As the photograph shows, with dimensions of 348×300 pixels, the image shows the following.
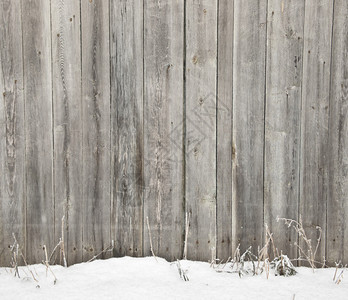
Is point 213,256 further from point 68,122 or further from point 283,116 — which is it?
point 68,122

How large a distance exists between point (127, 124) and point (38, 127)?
23.4 inches

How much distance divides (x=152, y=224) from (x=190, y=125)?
2.36ft

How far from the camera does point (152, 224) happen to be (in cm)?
283

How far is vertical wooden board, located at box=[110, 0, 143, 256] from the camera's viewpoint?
107 inches

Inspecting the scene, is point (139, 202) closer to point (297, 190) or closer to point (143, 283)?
point (143, 283)

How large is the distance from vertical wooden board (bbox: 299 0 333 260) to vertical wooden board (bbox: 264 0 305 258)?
4 cm

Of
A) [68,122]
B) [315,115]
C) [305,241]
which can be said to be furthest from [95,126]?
[305,241]

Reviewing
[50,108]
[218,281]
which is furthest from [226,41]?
[218,281]

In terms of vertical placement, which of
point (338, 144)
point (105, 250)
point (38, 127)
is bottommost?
point (105, 250)

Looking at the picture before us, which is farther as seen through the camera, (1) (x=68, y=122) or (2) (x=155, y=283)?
(1) (x=68, y=122)

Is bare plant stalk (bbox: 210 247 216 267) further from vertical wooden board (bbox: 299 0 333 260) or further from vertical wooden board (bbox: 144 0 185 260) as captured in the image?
vertical wooden board (bbox: 299 0 333 260)

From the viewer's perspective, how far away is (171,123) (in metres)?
2.79

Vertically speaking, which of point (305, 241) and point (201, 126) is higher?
point (201, 126)

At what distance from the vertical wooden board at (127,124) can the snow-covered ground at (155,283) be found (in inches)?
7.1
